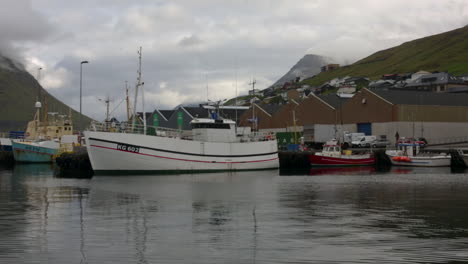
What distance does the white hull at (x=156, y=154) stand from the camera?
42562 millimetres

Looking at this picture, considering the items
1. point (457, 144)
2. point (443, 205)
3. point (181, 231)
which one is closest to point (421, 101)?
point (457, 144)

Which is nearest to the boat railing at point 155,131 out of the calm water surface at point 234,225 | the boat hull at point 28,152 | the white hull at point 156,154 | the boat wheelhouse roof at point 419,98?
the white hull at point 156,154

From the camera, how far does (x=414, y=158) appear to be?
5719 centimetres

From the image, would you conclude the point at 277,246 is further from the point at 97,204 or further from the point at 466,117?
the point at 466,117

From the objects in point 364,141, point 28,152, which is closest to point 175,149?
point 28,152

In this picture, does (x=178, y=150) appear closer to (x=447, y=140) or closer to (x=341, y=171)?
(x=341, y=171)

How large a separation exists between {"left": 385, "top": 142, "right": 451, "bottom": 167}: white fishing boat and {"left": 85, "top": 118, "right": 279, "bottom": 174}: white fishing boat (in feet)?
50.4

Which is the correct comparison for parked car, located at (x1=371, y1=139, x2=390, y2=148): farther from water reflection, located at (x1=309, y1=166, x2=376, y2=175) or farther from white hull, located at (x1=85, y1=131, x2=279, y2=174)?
white hull, located at (x1=85, y1=131, x2=279, y2=174)

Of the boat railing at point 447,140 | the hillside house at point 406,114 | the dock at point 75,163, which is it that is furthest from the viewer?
the boat railing at point 447,140

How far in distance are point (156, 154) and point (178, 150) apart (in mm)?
2110

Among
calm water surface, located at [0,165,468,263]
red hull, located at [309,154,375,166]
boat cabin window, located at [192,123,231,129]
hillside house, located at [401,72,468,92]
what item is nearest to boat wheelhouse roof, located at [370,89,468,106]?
red hull, located at [309,154,375,166]

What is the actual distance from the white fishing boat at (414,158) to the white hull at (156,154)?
19.3 m

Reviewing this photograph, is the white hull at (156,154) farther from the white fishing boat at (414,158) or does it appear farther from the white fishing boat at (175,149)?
the white fishing boat at (414,158)

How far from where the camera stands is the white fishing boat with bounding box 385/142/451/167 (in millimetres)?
55719
